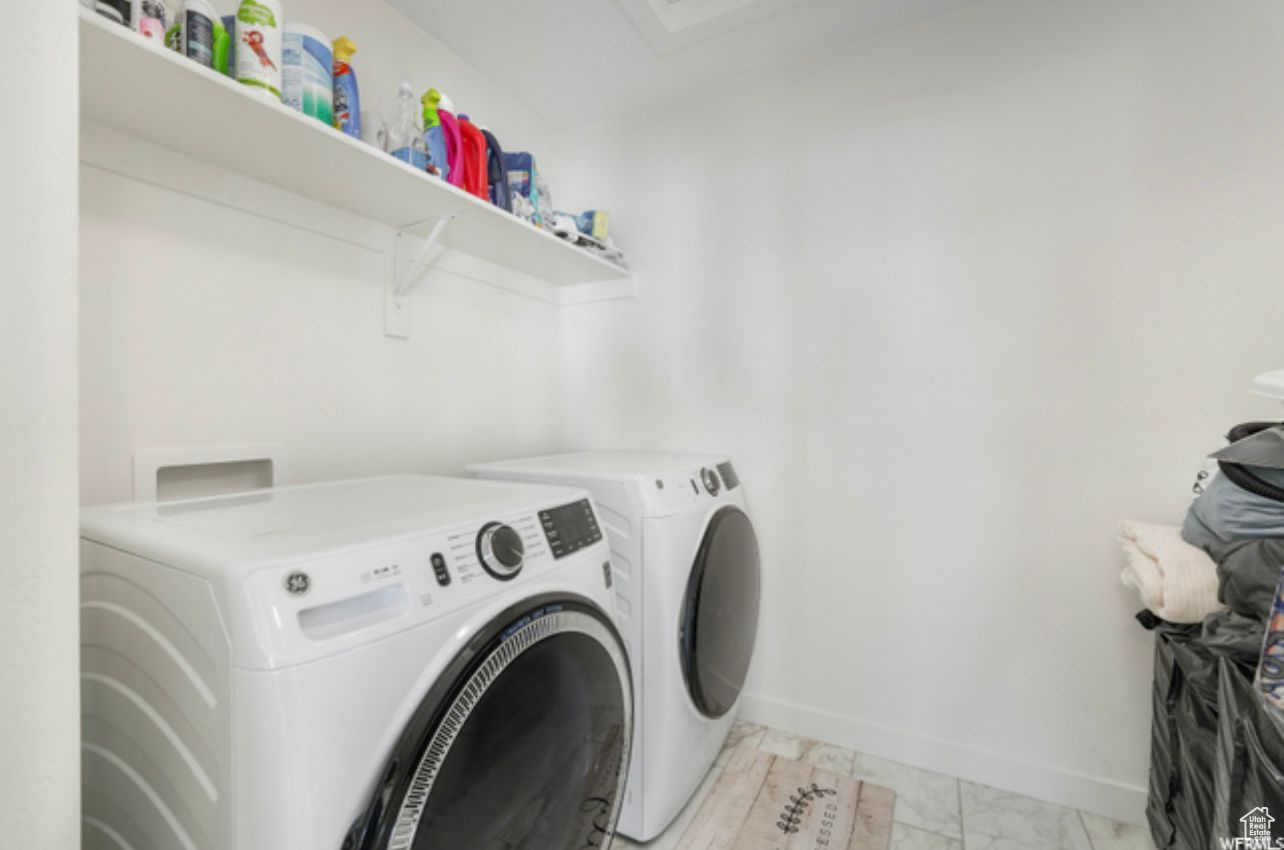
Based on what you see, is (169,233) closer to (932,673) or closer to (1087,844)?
(932,673)

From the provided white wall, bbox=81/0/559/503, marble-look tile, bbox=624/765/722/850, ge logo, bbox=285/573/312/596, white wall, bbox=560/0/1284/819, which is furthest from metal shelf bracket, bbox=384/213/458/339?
marble-look tile, bbox=624/765/722/850

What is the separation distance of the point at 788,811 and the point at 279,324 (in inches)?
72.5

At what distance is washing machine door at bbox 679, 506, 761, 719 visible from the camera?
4.40ft

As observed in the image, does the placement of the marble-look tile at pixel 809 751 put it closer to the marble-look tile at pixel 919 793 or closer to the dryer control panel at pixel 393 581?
the marble-look tile at pixel 919 793

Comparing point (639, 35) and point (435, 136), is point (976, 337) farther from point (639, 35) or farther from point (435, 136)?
point (435, 136)

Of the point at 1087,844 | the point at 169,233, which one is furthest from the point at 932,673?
the point at 169,233

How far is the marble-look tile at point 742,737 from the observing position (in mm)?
1723

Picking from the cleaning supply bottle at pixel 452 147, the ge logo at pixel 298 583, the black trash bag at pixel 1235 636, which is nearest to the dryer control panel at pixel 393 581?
the ge logo at pixel 298 583

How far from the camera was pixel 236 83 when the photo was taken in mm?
900

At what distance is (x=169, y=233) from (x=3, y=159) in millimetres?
744

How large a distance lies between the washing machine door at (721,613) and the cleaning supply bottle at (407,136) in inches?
46.4

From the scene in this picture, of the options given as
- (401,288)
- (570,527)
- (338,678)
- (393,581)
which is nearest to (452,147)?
(401,288)

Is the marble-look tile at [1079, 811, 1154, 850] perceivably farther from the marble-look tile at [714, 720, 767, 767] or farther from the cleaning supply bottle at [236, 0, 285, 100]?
the cleaning supply bottle at [236, 0, 285, 100]

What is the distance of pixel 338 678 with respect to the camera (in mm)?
574
